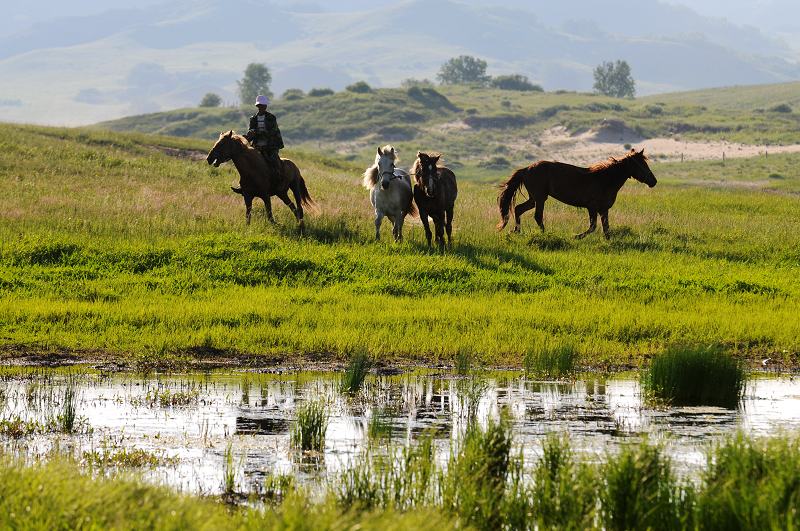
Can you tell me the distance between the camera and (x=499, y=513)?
8234mm

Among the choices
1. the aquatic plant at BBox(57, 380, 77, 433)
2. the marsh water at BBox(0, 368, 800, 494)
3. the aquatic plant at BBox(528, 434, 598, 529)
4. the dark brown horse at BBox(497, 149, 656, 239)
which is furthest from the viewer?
the dark brown horse at BBox(497, 149, 656, 239)

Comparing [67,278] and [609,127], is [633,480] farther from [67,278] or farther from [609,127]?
[609,127]

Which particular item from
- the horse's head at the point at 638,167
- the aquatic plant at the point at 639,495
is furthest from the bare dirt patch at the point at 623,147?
the aquatic plant at the point at 639,495

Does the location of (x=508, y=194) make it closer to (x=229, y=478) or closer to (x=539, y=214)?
(x=539, y=214)

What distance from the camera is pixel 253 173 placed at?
26969 millimetres

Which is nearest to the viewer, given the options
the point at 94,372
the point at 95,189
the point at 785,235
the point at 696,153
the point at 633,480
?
the point at 633,480

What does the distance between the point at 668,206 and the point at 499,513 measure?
92.8 feet

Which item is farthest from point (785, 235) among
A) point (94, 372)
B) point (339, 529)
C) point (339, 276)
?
point (339, 529)

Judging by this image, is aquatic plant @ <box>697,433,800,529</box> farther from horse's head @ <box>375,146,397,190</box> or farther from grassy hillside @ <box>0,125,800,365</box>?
horse's head @ <box>375,146,397,190</box>

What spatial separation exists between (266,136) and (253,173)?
2.98ft

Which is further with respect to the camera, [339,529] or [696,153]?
[696,153]

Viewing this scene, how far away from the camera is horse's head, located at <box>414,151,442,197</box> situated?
2428 centimetres

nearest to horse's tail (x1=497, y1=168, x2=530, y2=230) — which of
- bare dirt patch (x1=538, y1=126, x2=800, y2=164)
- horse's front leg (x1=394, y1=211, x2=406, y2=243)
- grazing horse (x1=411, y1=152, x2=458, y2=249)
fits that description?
grazing horse (x1=411, y1=152, x2=458, y2=249)

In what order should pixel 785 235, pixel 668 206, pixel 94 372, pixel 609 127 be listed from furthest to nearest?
pixel 609 127, pixel 668 206, pixel 785 235, pixel 94 372
